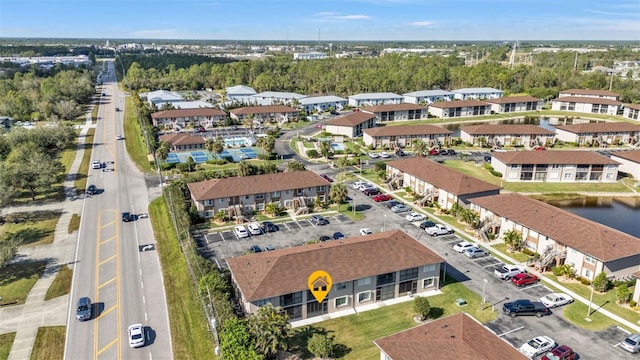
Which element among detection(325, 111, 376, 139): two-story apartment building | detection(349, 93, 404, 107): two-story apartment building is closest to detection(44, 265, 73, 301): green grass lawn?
detection(325, 111, 376, 139): two-story apartment building

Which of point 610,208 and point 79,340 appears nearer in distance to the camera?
point 79,340

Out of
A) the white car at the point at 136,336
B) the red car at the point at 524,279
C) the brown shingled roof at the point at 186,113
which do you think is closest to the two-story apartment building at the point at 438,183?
the red car at the point at 524,279

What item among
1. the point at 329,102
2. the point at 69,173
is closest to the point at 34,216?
the point at 69,173

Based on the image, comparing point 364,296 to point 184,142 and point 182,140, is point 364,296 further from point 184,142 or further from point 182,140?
point 182,140

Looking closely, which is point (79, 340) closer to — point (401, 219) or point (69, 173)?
point (401, 219)

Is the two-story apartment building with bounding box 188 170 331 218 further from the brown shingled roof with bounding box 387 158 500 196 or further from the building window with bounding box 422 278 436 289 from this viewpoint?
the building window with bounding box 422 278 436 289

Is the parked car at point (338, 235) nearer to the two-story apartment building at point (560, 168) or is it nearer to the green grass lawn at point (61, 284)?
the green grass lawn at point (61, 284)

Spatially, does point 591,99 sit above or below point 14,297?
above

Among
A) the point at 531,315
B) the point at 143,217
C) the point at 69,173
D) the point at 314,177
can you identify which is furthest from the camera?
the point at 69,173
